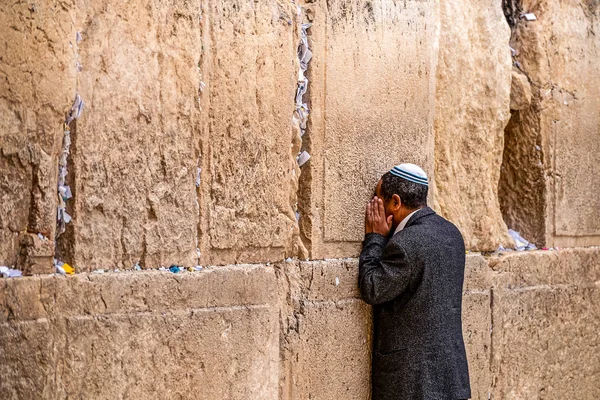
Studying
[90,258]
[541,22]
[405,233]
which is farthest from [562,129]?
[90,258]

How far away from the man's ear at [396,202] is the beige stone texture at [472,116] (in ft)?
2.07

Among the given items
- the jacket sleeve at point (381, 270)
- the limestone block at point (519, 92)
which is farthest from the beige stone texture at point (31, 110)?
the limestone block at point (519, 92)

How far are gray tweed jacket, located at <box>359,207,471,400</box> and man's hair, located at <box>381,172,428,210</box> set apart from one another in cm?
7

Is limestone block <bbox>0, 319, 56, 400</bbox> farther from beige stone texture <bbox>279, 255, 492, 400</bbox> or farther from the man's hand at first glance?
the man's hand

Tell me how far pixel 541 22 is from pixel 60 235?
141 inches

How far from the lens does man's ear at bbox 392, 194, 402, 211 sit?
467 centimetres

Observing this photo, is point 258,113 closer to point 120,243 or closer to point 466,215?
point 120,243

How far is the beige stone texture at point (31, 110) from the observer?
3439 millimetres

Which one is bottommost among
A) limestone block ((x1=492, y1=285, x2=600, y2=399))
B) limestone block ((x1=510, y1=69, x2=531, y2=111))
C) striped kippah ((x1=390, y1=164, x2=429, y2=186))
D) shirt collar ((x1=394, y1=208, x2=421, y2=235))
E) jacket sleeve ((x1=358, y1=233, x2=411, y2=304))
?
limestone block ((x1=492, y1=285, x2=600, y2=399))

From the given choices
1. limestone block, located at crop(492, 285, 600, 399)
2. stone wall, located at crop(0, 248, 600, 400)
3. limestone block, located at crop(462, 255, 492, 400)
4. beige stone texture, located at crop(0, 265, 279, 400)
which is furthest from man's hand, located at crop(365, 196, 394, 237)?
limestone block, located at crop(492, 285, 600, 399)

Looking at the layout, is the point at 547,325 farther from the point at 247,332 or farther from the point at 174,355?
the point at 174,355

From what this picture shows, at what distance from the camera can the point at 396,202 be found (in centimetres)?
468

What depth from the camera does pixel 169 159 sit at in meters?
3.94

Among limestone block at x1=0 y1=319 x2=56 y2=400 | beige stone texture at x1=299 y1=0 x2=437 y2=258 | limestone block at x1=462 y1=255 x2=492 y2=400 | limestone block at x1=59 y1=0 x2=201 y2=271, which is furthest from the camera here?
limestone block at x1=462 y1=255 x2=492 y2=400
